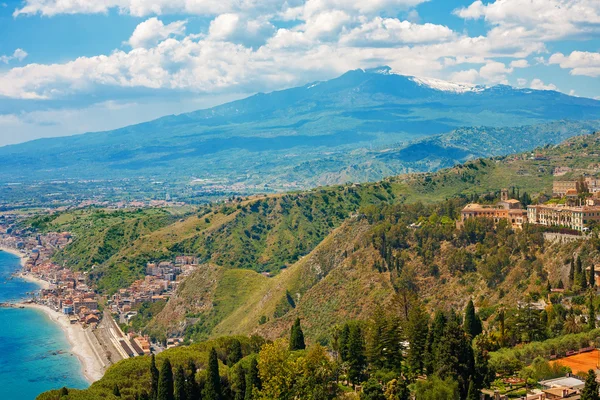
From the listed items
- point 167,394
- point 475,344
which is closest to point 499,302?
point 475,344

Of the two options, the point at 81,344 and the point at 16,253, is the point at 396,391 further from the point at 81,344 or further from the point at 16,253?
the point at 16,253

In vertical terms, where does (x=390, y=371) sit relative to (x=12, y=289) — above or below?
above

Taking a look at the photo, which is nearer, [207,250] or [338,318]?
[338,318]

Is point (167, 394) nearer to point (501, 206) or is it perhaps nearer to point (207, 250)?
point (501, 206)

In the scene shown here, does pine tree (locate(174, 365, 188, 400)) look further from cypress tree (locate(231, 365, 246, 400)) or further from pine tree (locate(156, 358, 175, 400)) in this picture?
cypress tree (locate(231, 365, 246, 400))

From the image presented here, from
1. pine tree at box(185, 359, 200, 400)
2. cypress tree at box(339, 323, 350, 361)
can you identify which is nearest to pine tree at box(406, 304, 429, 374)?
cypress tree at box(339, 323, 350, 361)

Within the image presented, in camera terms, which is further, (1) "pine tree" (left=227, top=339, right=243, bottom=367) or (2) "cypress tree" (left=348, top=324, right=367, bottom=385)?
(1) "pine tree" (left=227, top=339, right=243, bottom=367)

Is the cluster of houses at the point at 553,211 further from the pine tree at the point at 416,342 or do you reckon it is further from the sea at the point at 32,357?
the sea at the point at 32,357
